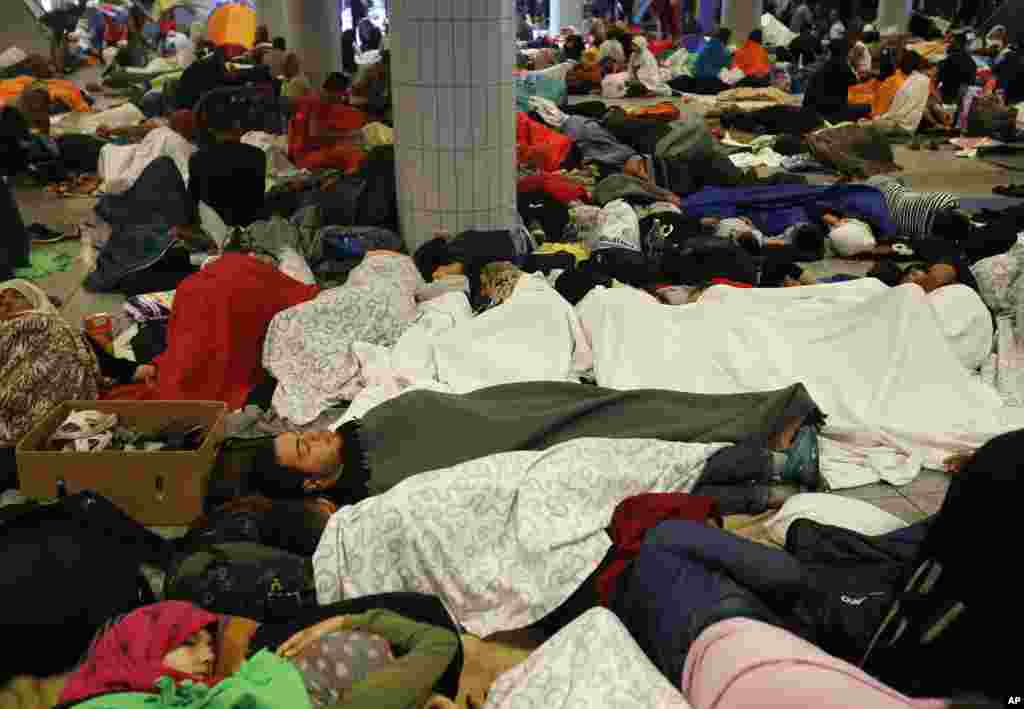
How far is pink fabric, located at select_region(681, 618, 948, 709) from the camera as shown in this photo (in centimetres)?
176

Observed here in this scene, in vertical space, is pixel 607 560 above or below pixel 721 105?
below

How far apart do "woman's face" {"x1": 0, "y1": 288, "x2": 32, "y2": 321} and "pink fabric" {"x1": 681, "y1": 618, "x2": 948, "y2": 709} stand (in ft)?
10.1

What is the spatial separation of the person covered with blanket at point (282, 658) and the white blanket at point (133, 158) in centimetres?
473

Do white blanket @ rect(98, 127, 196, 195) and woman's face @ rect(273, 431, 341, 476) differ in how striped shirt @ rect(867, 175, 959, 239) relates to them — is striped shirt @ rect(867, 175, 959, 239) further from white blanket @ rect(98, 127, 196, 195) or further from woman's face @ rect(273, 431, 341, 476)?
white blanket @ rect(98, 127, 196, 195)

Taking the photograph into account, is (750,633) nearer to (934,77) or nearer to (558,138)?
(558,138)

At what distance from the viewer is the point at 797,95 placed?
512 inches

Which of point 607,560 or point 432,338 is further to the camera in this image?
point 432,338

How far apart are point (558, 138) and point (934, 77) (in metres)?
5.98

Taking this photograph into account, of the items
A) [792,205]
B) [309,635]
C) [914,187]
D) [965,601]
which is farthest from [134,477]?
[914,187]

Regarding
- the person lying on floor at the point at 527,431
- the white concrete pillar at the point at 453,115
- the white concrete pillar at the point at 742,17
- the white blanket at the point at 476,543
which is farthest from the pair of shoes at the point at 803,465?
the white concrete pillar at the point at 742,17

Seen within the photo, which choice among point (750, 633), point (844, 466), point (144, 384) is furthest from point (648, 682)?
point (144, 384)

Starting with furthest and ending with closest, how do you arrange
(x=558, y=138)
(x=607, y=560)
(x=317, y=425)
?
(x=558, y=138)
(x=317, y=425)
(x=607, y=560)

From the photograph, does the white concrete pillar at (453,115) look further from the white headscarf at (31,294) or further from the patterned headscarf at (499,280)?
the white headscarf at (31,294)

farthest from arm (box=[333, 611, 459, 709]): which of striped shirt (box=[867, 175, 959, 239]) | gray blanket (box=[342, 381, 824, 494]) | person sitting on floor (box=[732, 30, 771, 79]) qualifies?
person sitting on floor (box=[732, 30, 771, 79])
